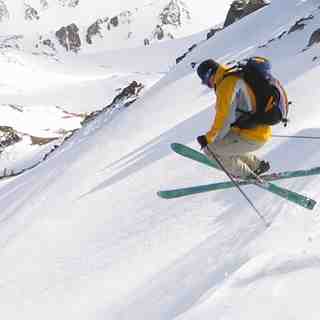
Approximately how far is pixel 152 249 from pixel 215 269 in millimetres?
3653

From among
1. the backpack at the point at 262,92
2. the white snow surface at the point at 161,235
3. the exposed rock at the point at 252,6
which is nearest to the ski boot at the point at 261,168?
the white snow surface at the point at 161,235

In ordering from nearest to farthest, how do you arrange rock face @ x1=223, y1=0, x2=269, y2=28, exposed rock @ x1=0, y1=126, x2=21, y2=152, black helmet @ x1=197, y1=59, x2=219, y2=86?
1. black helmet @ x1=197, y1=59, x2=219, y2=86
2. rock face @ x1=223, y1=0, x2=269, y2=28
3. exposed rock @ x1=0, y1=126, x2=21, y2=152

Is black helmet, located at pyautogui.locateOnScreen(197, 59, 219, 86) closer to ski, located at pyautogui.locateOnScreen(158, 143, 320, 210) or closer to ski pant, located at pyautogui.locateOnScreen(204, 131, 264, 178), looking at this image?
ski pant, located at pyautogui.locateOnScreen(204, 131, 264, 178)

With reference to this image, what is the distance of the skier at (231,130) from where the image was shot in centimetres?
825

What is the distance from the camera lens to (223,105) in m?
8.33

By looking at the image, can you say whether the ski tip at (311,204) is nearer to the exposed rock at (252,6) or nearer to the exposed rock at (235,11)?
the exposed rock at (252,6)

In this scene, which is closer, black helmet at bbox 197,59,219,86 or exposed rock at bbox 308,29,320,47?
black helmet at bbox 197,59,219,86

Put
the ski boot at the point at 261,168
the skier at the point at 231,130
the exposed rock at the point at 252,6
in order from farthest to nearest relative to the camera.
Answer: the exposed rock at the point at 252,6, the ski boot at the point at 261,168, the skier at the point at 231,130

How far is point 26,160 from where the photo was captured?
225 ft

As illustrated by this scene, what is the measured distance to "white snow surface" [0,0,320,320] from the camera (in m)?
7.74

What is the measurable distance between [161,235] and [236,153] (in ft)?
14.4

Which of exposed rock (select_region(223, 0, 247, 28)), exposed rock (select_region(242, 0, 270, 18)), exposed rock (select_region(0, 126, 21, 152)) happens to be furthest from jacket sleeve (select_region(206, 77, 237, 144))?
exposed rock (select_region(0, 126, 21, 152))

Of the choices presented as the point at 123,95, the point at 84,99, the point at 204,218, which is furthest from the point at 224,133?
the point at 84,99

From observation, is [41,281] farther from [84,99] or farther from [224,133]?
[84,99]
